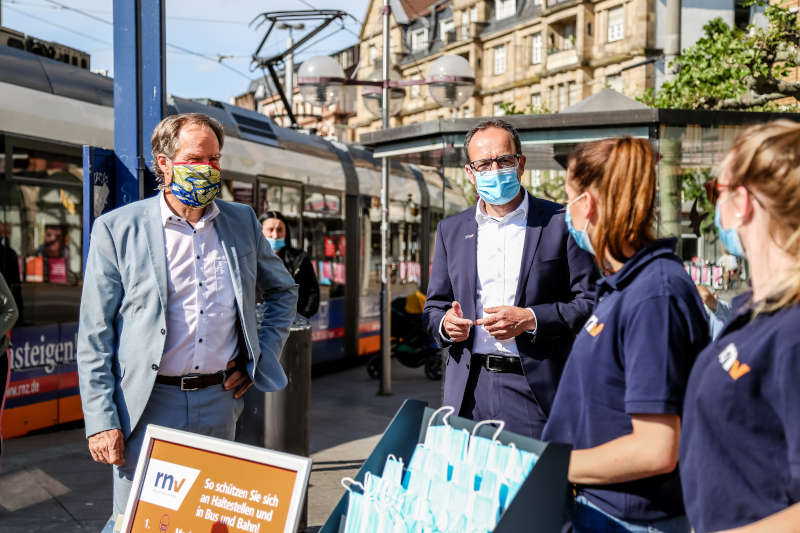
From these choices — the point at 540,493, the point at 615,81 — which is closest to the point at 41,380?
the point at 540,493

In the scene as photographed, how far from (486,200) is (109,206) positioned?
6.58ft

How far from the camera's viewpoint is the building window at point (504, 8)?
6338cm

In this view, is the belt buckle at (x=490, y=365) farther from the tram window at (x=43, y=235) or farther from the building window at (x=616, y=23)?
the building window at (x=616, y=23)

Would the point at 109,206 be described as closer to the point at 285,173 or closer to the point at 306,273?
the point at 306,273

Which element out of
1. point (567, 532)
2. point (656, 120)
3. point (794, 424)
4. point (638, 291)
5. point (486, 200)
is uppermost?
point (656, 120)

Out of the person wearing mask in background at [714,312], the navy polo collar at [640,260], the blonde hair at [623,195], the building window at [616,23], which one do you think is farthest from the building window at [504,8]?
the navy polo collar at [640,260]

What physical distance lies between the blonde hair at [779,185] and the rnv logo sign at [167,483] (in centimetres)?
176

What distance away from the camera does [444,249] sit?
3.62 m

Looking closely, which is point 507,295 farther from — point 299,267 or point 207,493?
point 299,267

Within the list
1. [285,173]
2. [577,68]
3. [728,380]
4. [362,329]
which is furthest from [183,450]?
[577,68]

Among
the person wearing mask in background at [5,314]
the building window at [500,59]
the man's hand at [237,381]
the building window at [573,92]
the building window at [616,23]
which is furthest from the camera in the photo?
the building window at [500,59]

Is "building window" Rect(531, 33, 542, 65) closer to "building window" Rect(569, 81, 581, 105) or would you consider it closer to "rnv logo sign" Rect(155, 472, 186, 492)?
"building window" Rect(569, 81, 581, 105)

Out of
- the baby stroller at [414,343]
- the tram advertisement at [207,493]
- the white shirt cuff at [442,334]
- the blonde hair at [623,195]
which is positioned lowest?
the baby stroller at [414,343]

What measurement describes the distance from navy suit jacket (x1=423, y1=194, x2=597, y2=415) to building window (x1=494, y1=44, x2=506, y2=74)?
61.4m
